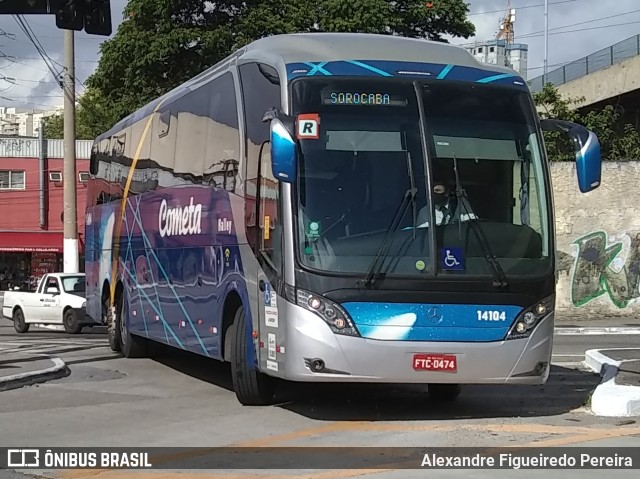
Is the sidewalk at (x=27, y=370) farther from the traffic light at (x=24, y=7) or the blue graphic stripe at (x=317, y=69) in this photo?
the blue graphic stripe at (x=317, y=69)

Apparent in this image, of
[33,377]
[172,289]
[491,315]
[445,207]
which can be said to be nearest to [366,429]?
[491,315]

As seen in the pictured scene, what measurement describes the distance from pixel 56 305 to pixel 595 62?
69.2 feet

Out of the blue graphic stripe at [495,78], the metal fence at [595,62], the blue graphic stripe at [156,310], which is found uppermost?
the metal fence at [595,62]

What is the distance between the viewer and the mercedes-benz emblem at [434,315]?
9492 millimetres

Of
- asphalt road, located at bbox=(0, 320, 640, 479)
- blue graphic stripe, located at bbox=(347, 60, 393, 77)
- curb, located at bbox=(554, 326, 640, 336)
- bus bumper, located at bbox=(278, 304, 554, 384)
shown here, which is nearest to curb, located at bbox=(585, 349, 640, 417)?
asphalt road, located at bbox=(0, 320, 640, 479)

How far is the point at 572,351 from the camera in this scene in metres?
18.6

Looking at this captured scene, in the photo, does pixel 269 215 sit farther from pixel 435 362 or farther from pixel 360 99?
pixel 435 362

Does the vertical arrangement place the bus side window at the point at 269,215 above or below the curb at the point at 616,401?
above

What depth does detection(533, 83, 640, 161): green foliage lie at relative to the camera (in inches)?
1315

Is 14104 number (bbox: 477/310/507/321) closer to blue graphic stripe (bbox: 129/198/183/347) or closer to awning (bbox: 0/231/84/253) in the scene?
blue graphic stripe (bbox: 129/198/183/347)

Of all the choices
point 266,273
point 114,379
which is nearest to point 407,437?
point 266,273

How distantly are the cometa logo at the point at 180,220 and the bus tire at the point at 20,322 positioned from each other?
519 inches

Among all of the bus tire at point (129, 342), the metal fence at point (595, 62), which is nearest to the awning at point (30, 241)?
the metal fence at point (595, 62)

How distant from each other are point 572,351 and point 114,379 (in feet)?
28.4
